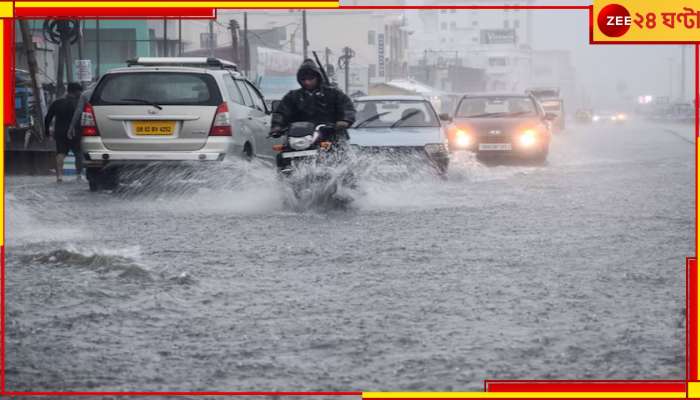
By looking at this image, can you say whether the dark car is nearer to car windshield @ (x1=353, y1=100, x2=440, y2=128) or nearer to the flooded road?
car windshield @ (x1=353, y1=100, x2=440, y2=128)

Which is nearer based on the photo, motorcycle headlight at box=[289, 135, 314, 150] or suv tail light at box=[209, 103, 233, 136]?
motorcycle headlight at box=[289, 135, 314, 150]

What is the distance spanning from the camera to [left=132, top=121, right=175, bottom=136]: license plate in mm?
14625

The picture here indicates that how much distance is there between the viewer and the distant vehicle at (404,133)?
16902 mm

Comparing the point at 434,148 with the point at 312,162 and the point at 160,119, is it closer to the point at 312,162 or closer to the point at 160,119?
the point at 160,119

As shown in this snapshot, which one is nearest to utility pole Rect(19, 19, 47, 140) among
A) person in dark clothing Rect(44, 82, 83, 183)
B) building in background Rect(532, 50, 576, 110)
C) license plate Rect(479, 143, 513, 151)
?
person in dark clothing Rect(44, 82, 83, 183)

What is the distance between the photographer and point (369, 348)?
541 cm

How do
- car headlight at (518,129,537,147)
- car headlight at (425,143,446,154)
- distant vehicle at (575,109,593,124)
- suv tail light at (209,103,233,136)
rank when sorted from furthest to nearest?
distant vehicle at (575,109,593,124) → car headlight at (518,129,537,147) → car headlight at (425,143,446,154) → suv tail light at (209,103,233,136)

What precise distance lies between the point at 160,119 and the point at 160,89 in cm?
43

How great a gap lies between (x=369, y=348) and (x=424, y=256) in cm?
365

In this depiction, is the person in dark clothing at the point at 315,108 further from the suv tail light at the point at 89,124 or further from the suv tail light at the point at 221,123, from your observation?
the suv tail light at the point at 89,124

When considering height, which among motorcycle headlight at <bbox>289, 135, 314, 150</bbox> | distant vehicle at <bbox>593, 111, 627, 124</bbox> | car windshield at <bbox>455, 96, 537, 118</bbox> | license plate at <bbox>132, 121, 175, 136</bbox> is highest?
car windshield at <bbox>455, 96, 537, 118</bbox>

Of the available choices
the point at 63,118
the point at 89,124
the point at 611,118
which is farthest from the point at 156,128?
the point at 611,118

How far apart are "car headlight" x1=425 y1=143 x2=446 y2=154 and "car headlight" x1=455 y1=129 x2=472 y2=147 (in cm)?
476

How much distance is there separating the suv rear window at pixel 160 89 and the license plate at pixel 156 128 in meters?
0.25
